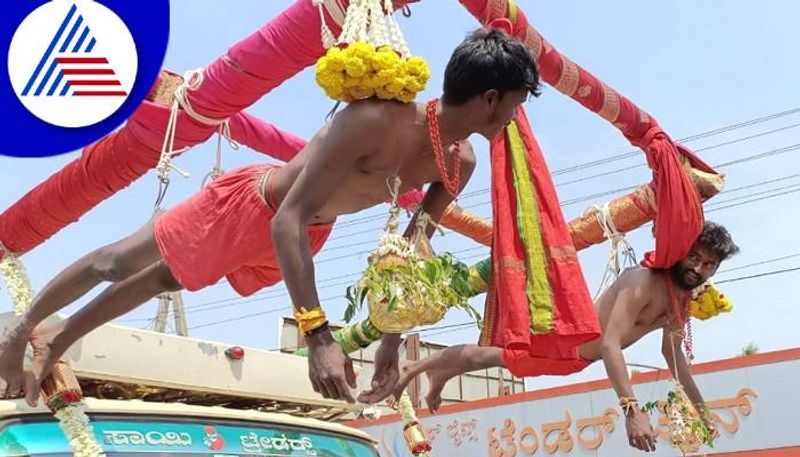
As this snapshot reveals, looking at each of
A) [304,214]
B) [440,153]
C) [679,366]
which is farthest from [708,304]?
[304,214]

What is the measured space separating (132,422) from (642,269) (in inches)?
96.9

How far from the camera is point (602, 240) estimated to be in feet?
16.4

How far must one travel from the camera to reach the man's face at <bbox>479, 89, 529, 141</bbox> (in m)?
2.86

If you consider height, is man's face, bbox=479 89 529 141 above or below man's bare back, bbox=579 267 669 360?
above

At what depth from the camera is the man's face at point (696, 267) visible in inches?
173

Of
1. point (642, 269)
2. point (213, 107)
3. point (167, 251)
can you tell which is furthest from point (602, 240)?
point (167, 251)

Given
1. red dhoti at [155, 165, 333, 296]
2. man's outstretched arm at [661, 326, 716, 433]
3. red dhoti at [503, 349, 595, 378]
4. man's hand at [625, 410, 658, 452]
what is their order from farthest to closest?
man's outstretched arm at [661, 326, 716, 433], man's hand at [625, 410, 658, 452], red dhoti at [503, 349, 595, 378], red dhoti at [155, 165, 333, 296]

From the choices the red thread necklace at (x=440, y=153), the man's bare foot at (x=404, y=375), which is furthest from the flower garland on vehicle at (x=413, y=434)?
the red thread necklace at (x=440, y=153)

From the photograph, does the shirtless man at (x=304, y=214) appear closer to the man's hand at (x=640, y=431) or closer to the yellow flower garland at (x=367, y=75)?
the yellow flower garland at (x=367, y=75)

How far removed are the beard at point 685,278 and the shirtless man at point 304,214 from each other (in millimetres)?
1643

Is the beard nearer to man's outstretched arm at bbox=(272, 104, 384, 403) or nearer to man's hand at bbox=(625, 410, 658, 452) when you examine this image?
man's hand at bbox=(625, 410, 658, 452)

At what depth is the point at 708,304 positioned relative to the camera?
4.79m

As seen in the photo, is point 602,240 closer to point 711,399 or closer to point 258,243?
point 258,243

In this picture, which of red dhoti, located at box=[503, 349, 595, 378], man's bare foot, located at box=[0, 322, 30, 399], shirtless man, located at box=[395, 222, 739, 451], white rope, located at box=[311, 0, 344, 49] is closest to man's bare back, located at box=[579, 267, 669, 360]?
shirtless man, located at box=[395, 222, 739, 451]
